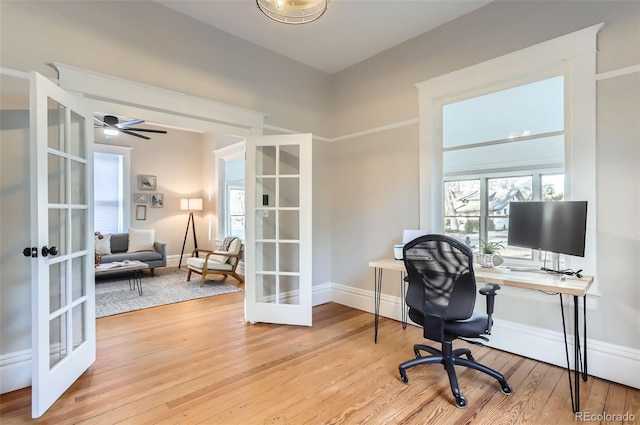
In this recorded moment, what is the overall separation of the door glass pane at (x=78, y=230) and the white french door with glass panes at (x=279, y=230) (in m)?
1.42

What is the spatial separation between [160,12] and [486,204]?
3557 millimetres

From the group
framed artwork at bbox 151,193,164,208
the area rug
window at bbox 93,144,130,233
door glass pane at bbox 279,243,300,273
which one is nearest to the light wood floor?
door glass pane at bbox 279,243,300,273

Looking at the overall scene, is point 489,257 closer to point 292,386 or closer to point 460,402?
point 460,402

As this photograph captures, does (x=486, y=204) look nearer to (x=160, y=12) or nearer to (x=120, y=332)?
(x=160, y=12)

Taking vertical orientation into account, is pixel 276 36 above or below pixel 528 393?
above

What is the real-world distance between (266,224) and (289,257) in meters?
0.45

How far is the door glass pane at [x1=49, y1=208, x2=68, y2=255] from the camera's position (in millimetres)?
2031

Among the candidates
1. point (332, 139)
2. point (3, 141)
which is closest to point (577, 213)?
point (332, 139)

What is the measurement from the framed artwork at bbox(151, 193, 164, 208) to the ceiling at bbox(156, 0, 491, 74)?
467cm

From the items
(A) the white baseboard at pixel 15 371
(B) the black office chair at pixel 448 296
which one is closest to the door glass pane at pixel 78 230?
(A) the white baseboard at pixel 15 371

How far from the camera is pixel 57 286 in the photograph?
2.06 meters

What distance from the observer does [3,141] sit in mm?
2023

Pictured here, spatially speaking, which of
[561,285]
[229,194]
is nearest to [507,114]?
[561,285]

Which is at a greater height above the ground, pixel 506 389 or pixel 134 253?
pixel 134 253
